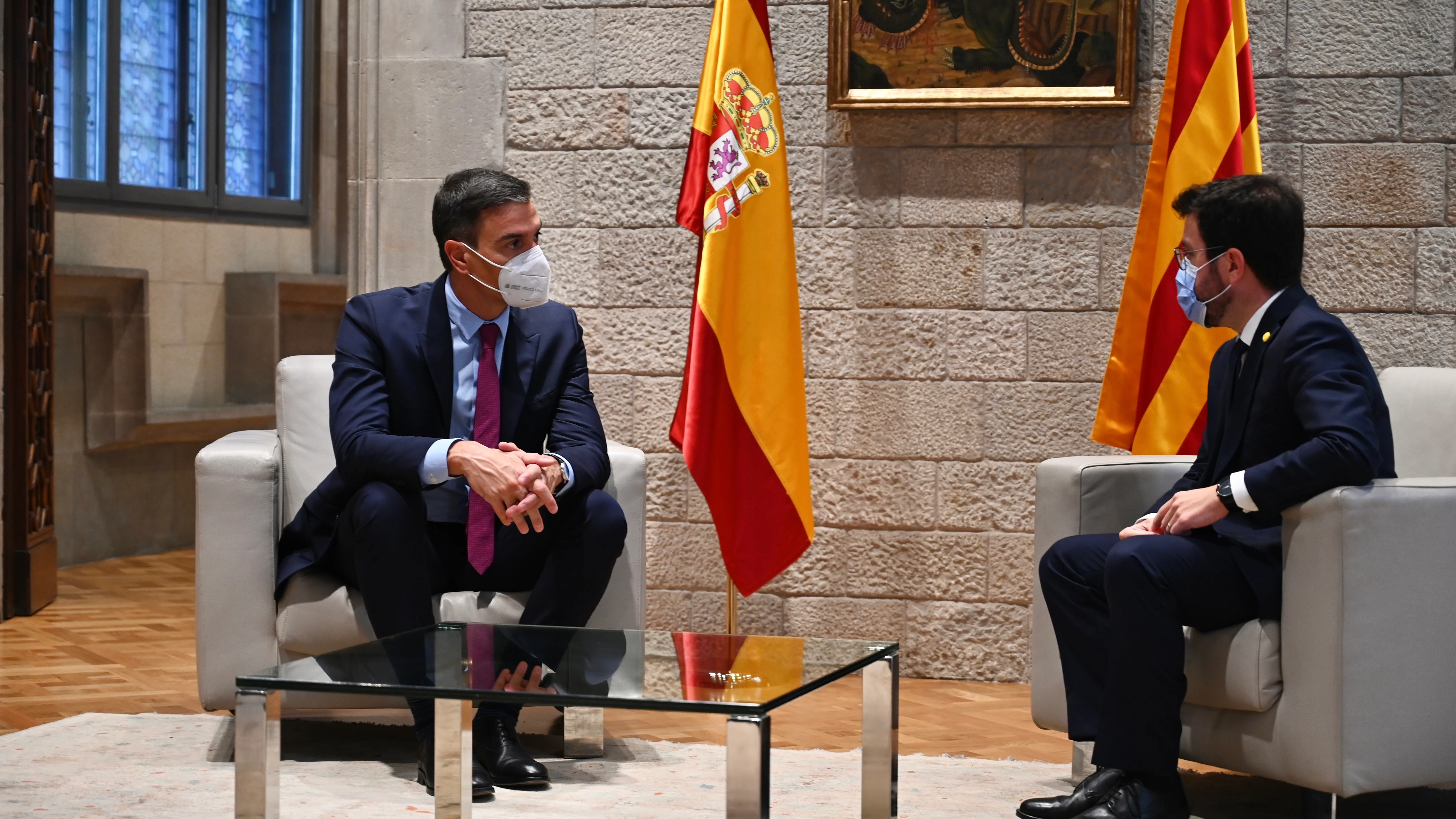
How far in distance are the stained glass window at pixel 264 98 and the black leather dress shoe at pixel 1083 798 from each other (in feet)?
18.2

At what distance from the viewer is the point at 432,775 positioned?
2.62 meters

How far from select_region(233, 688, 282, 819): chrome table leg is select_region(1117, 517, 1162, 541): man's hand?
1424mm

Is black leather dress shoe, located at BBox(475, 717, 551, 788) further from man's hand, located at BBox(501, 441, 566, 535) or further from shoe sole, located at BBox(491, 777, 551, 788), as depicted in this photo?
man's hand, located at BBox(501, 441, 566, 535)

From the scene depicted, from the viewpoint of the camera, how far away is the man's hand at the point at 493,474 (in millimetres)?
2666

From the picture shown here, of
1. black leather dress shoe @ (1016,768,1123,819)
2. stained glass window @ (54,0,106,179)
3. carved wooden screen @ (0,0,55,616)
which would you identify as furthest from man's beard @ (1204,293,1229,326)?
stained glass window @ (54,0,106,179)

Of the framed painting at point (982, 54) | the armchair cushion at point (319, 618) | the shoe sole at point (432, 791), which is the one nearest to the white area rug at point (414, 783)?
the shoe sole at point (432, 791)

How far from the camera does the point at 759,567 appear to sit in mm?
3596

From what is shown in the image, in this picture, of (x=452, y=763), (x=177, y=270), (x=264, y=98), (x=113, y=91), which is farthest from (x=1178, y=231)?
(x=264, y=98)

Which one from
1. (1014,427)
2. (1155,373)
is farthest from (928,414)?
(1155,373)

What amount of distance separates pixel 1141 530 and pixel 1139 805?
479mm

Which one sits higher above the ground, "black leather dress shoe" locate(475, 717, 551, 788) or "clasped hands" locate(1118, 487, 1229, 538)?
"clasped hands" locate(1118, 487, 1229, 538)

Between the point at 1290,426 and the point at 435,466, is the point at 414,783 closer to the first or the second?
the point at 435,466

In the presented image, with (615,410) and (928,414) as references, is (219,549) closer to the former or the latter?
(615,410)

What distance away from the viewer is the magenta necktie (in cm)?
280
